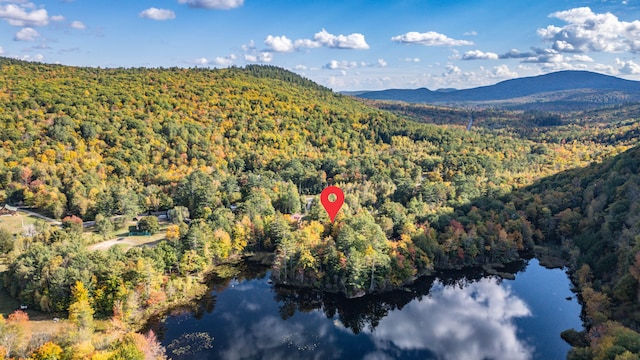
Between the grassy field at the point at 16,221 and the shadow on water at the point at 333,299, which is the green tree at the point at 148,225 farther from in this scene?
the grassy field at the point at 16,221

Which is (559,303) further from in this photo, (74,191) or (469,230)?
(74,191)

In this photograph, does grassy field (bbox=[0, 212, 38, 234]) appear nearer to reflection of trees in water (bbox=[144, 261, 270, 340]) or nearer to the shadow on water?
reflection of trees in water (bbox=[144, 261, 270, 340])

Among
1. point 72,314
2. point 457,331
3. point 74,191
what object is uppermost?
point 74,191

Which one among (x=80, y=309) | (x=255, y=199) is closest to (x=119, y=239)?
(x=255, y=199)

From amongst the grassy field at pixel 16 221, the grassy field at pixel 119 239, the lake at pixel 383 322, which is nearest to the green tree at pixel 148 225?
the grassy field at pixel 119 239

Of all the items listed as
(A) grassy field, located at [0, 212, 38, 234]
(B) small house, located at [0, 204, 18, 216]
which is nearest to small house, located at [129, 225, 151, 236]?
(A) grassy field, located at [0, 212, 38, 234]

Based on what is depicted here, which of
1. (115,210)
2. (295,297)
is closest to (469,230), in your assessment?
(295,297)
